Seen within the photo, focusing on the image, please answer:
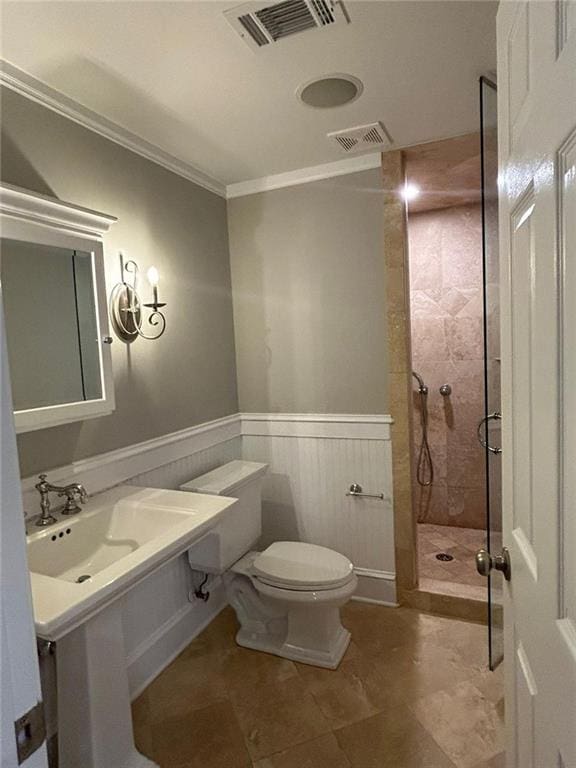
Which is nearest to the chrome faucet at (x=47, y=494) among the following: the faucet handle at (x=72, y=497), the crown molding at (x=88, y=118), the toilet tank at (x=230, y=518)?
the faucet handle at (x=72, y=497)

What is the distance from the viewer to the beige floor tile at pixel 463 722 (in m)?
1.54

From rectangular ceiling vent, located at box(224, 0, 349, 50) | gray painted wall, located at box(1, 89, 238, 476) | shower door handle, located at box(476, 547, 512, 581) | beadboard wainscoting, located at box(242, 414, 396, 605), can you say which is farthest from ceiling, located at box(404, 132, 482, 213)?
Answer: shower door handle, located at box(476, 547, 512, 581)

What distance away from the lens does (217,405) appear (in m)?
2.55

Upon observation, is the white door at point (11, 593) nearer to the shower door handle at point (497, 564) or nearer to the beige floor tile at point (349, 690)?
the shower door handle at point (497, 564)

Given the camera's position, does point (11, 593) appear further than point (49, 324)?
No

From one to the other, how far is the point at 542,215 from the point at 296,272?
1.96 meters

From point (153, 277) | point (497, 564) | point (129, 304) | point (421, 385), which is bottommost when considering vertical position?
point (497, 564)

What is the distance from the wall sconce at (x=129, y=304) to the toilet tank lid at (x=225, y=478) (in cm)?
74

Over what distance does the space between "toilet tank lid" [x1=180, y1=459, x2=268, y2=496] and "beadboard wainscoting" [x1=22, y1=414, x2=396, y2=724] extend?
0.34ft

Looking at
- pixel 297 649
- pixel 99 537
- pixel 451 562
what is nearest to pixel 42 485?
pixel 99 537

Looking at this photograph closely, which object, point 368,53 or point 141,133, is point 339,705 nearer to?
point 368,53

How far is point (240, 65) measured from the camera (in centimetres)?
154

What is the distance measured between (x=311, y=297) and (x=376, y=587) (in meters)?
1.65

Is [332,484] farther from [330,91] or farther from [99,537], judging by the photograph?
[330,91]
